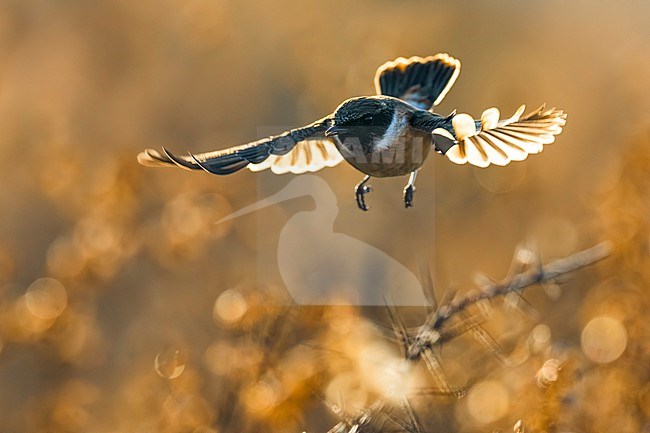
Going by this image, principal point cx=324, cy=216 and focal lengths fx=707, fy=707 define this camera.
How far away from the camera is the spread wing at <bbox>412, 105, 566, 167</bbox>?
1.09 feet

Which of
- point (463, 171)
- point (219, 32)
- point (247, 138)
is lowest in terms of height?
point (463, 171)

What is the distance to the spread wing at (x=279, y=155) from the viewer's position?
0.38 meters

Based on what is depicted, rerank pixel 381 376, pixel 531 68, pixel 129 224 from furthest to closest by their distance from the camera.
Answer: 1. pixel 129 224
2. pixel 531 68
3. pixel 381 376

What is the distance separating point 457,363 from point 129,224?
463 millimetres

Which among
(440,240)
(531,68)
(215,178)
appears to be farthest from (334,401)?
(531,68)

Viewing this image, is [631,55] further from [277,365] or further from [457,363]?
[277,365]

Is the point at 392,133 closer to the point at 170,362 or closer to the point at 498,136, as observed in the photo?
the point at 498,136

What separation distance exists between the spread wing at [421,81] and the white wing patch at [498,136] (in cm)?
7

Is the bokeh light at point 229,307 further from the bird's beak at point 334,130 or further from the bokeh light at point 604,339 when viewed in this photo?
the bird's beak at point 334,130

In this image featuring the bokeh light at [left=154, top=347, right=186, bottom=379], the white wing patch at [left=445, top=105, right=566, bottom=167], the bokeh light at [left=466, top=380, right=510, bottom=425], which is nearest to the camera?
the white wing patch at [left=445, top=105, right=566, bottom=167]

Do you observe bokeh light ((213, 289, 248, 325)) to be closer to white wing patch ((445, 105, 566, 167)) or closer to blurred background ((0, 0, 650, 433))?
blurred background ((0, 0, 650, 433))

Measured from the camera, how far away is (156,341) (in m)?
0.90

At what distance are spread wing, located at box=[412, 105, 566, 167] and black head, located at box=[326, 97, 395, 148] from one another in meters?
0.02

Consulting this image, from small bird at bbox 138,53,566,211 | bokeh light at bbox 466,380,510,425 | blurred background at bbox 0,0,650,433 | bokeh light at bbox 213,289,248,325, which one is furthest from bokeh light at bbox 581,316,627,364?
small bird at bbox 138,53,566,211
